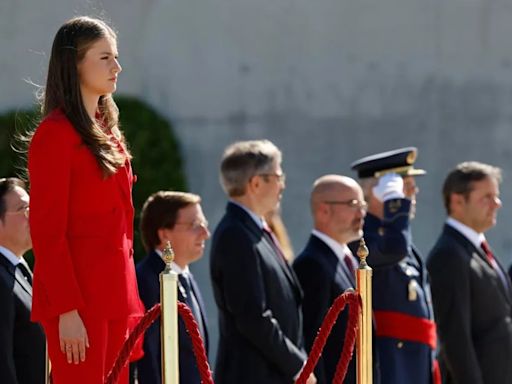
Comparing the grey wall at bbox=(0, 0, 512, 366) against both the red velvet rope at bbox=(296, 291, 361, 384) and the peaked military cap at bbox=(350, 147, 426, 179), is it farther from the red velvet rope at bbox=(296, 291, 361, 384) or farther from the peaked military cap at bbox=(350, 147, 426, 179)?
the red velvet rope at bbox=(296, 291, 361, 384)

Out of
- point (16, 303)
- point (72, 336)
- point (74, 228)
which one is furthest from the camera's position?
point (16, 303)

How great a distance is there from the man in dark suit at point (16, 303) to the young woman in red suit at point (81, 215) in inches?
34.3

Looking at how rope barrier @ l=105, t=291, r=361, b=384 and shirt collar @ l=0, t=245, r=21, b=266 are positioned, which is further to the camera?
shirt collar @ l=0, t=245, r=21, b=266

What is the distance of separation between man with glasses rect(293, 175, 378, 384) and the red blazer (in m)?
1.91

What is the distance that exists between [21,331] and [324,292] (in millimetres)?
1675

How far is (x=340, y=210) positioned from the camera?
6.95 m

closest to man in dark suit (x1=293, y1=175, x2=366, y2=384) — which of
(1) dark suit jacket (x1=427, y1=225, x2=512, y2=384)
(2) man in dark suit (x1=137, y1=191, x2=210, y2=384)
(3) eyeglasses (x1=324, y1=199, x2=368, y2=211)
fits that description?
(3) eyeglasses (x1=324, y1=199, x2=368, y2=211)

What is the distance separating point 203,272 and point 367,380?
6065 mm

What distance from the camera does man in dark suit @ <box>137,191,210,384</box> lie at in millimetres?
6320

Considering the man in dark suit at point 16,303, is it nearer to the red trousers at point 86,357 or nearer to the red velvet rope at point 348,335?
the red trousers at point 86,357

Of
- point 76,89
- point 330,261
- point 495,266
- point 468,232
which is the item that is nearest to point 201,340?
point 76,89

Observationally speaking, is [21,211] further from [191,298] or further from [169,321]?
[169,321]

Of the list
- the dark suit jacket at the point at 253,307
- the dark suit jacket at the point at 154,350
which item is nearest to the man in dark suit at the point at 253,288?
the dark suit jacket at the point at 253,307

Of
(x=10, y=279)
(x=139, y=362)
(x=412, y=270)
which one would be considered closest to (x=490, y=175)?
(x=412, y=270)
